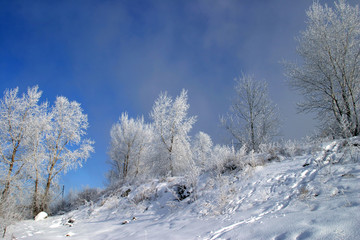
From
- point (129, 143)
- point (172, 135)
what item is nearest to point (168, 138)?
point (172, 135)

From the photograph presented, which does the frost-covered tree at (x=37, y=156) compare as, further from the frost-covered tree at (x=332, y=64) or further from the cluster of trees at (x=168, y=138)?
the frost-covered tree at (x=332, y=64)

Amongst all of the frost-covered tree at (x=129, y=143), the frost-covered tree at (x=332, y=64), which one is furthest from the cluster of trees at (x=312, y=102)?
the frost-covered tree at (x=129, y=143)

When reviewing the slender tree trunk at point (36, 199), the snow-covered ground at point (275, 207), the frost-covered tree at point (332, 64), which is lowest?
the snow-covered ground at point (275, 207)

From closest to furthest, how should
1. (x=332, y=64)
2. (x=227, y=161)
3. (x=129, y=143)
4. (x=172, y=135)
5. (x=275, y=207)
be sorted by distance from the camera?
(x=275, y=207), (x=227, y=161), (x=332, y=64), (x=172, y=135), (x=129, y=143)

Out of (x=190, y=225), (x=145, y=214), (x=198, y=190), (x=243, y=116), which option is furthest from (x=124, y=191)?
(x=243, y=116)

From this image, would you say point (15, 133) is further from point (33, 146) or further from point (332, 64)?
point (332, 64)

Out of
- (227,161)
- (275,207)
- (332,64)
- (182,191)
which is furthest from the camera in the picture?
(332,64)

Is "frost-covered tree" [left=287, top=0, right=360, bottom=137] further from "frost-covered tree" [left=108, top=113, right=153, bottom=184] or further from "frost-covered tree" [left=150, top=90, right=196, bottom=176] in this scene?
"frost-covered tree" [left=108, top=113, right=153, bottom=184]

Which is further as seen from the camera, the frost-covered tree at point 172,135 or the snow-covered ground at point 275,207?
the frost-covered tree at point 172,135

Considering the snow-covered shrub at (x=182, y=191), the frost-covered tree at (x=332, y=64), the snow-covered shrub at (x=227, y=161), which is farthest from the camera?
the frost-covered tree at (x=332, y=64)

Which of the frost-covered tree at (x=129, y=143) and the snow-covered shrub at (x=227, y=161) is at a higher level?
the frost-covered tree at (x=129, y=143)

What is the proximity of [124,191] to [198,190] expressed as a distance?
497 cm

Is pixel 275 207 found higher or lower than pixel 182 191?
lower

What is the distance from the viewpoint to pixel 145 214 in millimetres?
6199
